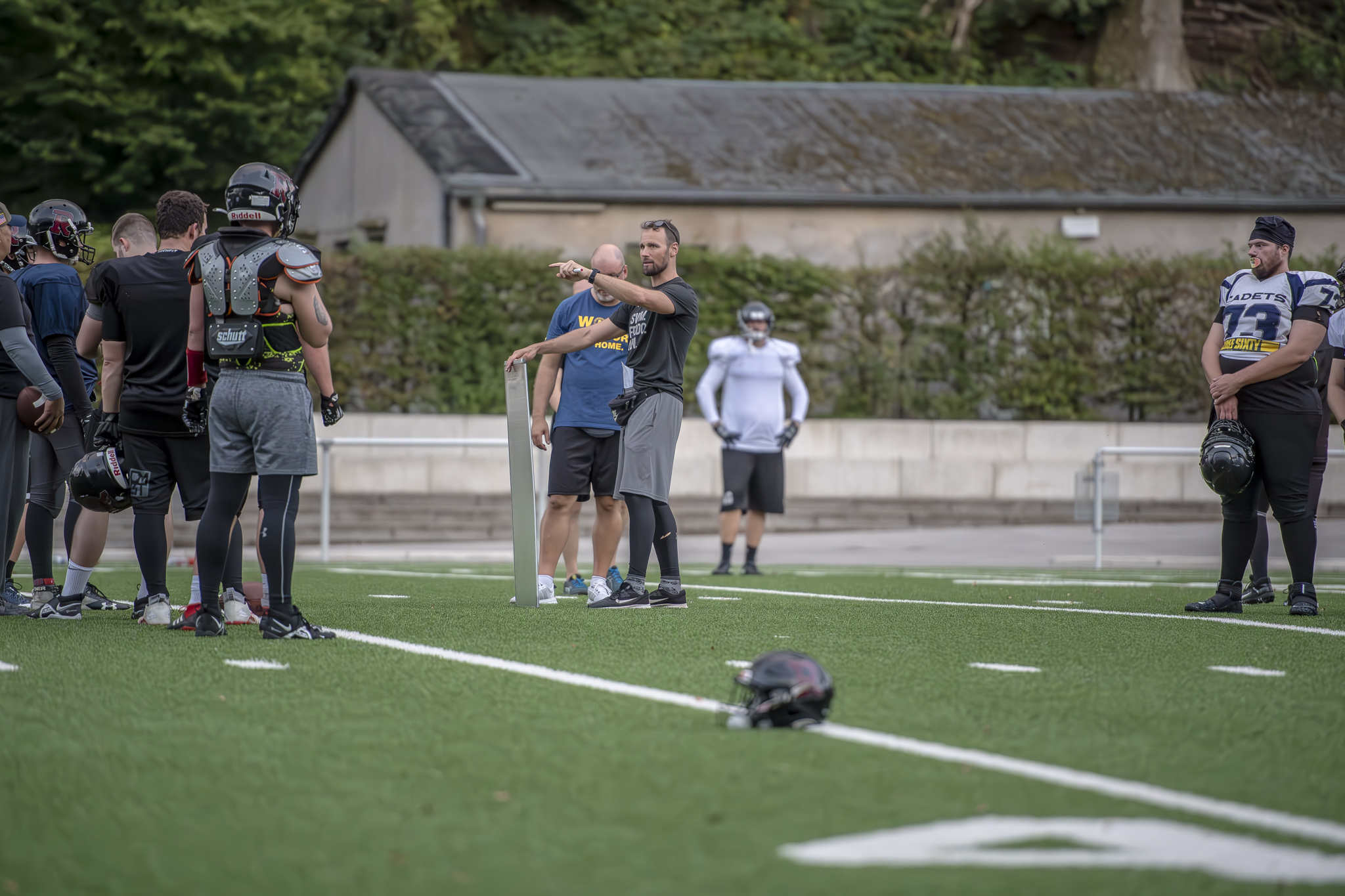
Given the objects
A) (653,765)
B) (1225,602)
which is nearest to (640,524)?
(1225,602)

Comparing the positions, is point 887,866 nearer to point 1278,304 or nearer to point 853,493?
point 1278,304

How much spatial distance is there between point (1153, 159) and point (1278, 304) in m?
20.4

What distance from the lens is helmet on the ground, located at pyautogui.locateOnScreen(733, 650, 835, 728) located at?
4309 mm

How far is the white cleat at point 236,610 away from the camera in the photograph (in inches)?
272

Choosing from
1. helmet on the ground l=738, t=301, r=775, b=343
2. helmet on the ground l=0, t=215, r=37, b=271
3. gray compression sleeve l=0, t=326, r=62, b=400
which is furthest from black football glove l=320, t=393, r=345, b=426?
helmet on the ground l=738, t=301, r=775, b=343

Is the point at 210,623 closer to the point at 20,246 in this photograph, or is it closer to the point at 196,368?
the point at 196,368

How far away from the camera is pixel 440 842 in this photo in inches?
125

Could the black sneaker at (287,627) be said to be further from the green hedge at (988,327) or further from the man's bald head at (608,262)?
the green hedge at (988,327)

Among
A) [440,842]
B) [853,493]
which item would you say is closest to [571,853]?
[440,842]

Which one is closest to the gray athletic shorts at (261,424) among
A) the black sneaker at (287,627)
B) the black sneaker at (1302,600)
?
the black sneaker at (287,627)

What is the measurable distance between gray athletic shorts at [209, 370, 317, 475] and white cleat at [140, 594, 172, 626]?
1074 mm

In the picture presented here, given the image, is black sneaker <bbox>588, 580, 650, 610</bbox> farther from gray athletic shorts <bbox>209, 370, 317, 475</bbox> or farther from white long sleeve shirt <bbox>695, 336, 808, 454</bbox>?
white long sleeve shirt <bbox>695, 336, 808, 454</bbox>

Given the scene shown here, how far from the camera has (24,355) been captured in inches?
279

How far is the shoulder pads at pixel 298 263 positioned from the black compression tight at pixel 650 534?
2.37 meters
